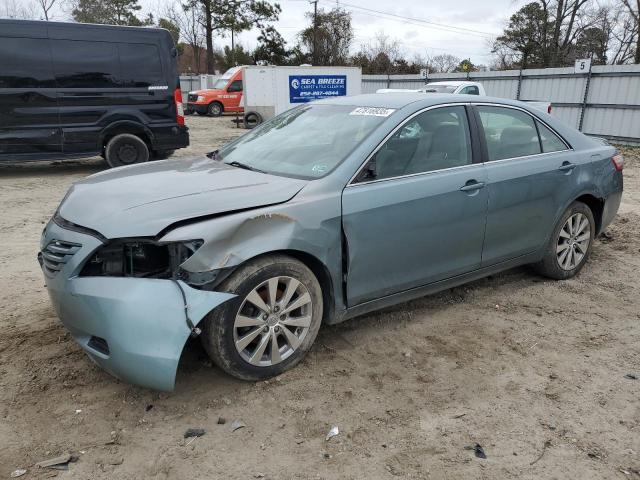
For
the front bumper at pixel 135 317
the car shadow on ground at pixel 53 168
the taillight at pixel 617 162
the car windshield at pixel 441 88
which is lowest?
the car shadow on ground at pixel 53 168

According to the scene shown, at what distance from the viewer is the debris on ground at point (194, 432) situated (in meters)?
2.68

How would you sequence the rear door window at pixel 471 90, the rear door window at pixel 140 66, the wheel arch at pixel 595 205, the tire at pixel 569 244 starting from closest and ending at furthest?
the tire at pixel 569 244, the wheel arch at pixel 595 205, the rear door window at pixel 140 66, the rear door window at pixel 471 90

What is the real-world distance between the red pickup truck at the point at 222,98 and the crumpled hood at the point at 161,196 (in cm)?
2207

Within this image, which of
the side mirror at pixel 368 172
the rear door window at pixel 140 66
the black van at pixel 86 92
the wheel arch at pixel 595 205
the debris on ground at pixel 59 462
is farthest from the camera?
the rear door window at pixel 140 66

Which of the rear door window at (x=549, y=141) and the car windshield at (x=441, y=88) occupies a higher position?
the car windshield at (x=441, y=88)

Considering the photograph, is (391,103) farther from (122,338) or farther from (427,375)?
(122,338)

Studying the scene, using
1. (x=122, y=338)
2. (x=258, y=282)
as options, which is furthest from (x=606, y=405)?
Answer: (x=122, y=338)

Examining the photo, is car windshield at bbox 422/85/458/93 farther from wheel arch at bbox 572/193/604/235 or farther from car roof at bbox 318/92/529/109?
car roof at bbox 318/92/529/109

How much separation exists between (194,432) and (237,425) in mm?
217

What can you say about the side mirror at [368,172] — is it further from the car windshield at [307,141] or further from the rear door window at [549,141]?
the rear door window at [549,141]

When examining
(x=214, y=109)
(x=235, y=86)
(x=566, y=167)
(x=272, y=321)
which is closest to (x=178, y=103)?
(x=566, y=167)

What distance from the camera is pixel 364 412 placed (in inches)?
113

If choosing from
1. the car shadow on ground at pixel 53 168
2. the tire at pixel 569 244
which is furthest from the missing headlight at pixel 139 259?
the car shadow on ground at pixel 53 168

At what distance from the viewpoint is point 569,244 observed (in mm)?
4703
